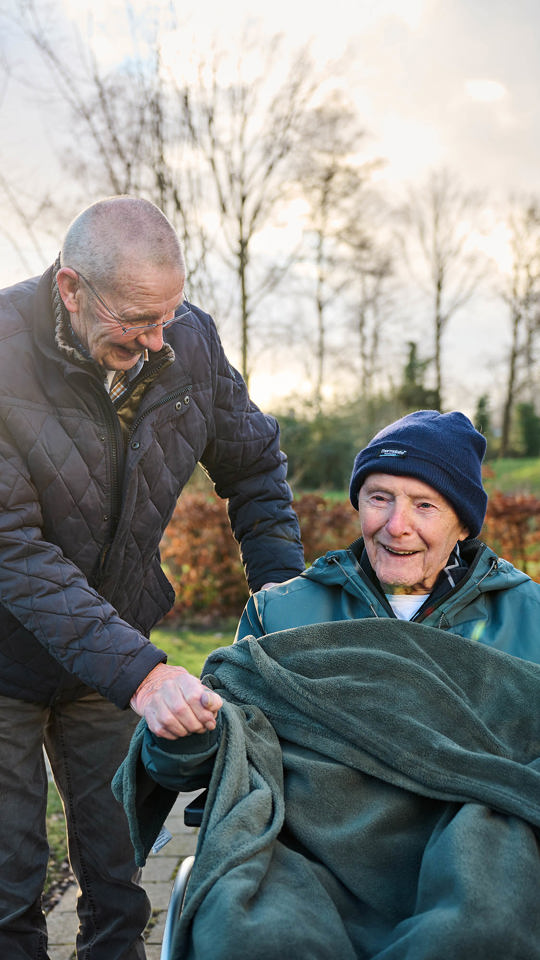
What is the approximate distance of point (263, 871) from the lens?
5.14 ft

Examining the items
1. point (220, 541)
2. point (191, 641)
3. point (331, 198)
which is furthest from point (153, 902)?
point (331, 198)

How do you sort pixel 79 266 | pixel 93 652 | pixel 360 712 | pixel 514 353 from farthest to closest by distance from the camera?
pixel 514 353 → pixel 79 266 → pixel 93 652 → pixel 360 712

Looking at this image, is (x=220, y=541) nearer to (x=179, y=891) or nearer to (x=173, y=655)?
(x=173, y=655)

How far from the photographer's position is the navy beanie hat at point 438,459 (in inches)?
89.4

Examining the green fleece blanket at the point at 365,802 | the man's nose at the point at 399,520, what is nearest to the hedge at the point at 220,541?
the man's nose at the point at 399,520

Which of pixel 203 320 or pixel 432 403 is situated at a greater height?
pixel 203 320

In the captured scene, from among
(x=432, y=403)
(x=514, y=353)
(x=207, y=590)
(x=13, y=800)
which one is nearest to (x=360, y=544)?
(x=13, y=800)

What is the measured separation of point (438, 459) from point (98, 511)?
0.96 meters

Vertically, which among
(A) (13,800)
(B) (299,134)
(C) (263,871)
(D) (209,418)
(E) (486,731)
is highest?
(B) (299,134)

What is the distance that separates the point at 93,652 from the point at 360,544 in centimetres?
77

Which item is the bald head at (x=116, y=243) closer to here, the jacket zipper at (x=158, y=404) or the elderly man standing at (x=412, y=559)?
the jacket zipper at (x=158, y=404)

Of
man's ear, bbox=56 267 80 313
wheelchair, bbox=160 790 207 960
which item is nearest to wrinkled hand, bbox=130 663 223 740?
wheelchair, bbox=160 790 207 960

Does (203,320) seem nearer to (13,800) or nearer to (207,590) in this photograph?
(13,800)

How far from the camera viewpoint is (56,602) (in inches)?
86.8
